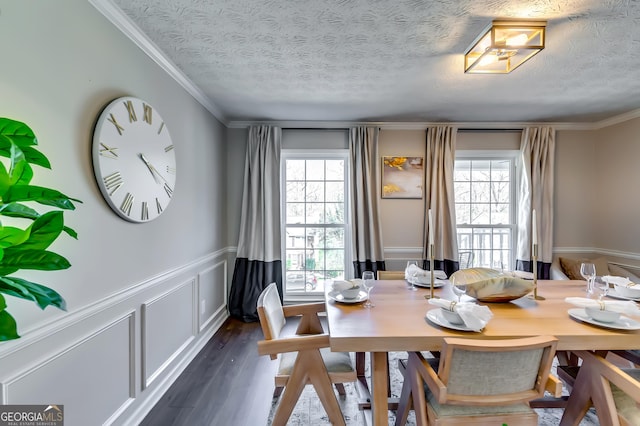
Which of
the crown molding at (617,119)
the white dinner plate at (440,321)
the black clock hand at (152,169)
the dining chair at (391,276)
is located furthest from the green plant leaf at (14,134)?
the crown molding at (617,119)

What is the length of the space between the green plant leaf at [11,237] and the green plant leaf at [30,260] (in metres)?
0.02

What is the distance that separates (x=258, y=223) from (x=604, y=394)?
3.12 m

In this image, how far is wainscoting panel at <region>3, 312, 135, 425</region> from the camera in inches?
46.7

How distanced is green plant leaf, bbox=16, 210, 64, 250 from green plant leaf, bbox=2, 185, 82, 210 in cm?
3

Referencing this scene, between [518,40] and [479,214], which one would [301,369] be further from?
[479,214]

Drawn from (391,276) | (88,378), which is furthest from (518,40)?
(88,378)

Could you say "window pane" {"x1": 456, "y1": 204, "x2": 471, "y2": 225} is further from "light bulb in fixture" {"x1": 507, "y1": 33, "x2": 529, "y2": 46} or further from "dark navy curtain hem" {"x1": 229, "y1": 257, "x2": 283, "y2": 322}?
"dark navy curtain hem" {"x1": 229, "y1": 257, "x2": 283, "y2": 322}

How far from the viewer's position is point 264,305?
1632mm

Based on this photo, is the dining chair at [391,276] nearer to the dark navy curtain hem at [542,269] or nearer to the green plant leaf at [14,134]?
the dark navy curtain hem at [542,269]

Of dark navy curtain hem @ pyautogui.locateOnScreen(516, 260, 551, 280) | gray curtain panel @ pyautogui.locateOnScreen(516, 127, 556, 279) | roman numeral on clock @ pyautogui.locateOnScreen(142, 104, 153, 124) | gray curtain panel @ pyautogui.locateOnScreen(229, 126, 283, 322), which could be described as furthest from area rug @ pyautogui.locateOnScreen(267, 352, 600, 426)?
roman numeral on clock @ pyautogui.locateOnScreen(142, 104, 153, 124)

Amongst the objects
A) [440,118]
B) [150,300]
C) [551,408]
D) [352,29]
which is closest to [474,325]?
[551,408]

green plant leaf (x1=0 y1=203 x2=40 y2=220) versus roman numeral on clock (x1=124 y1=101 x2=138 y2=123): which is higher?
roman numeral on clock (x1=124 y1=101 x2=138 y2=123)

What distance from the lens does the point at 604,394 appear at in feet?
4.39

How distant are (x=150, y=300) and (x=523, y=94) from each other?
Result: 3677mm
